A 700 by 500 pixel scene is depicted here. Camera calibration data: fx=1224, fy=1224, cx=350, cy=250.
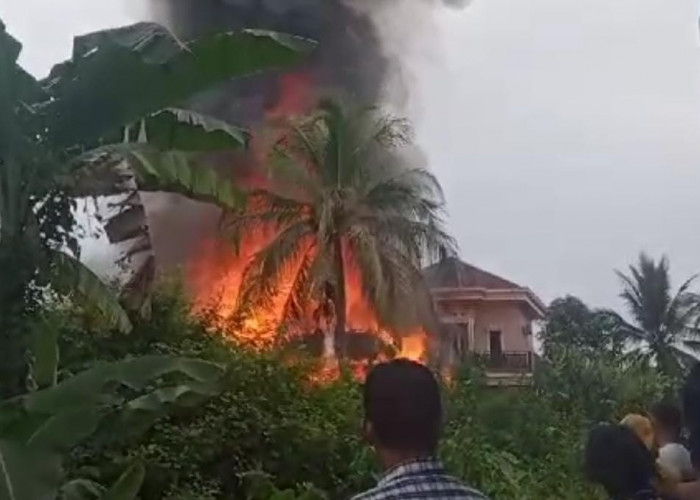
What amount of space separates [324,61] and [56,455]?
91.6ft

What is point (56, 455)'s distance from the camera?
18.0 feet

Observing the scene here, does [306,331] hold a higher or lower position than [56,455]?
higher

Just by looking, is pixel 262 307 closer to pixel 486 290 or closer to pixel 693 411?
pixel 486 290

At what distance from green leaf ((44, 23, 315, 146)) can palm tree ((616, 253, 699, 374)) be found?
97.2ft

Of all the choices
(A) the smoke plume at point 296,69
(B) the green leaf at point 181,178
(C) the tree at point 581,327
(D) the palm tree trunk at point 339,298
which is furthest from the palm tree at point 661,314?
(B) the green leaf at point 181,178

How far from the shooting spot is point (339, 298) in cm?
2022

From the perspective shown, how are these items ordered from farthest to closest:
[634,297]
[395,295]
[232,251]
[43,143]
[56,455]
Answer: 1. [634,297]
2. [232,251]
3. [395,295]
4. [43,143]
5. [56,455]

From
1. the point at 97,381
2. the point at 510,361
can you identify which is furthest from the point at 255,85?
the point at 97,381

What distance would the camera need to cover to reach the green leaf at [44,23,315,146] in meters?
6.91

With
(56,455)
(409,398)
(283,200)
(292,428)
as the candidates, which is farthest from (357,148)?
(409,398)

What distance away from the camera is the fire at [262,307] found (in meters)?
16.8

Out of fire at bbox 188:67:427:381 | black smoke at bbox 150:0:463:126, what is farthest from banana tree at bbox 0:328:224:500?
black smoke at bbox 150:0:463:126

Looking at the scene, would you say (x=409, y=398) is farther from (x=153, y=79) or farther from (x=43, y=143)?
(x=43, y=143)

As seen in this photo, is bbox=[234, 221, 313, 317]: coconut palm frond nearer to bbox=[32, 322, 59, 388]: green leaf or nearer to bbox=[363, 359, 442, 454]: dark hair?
bbox=[32, 322, 59, 388]: green leaf
